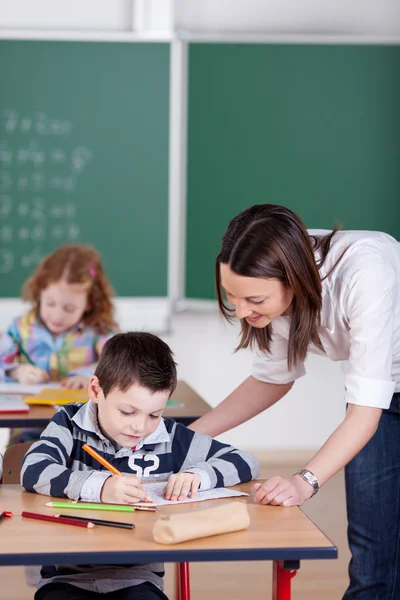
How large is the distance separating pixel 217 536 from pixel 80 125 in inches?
135

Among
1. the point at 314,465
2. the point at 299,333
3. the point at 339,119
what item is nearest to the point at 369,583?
the point at 314,465

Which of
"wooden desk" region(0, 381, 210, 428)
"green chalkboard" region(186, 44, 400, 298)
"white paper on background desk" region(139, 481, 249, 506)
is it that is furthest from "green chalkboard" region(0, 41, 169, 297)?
"white paper on background desk" region(139, 481, 249, 506)

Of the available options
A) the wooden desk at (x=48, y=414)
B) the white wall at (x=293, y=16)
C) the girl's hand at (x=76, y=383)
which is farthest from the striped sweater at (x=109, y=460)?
the white wall at (x=293, y=16)

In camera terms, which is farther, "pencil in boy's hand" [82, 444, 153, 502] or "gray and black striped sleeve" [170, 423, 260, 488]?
"gray and black striped sleeve" [170, 423, 260, 488]

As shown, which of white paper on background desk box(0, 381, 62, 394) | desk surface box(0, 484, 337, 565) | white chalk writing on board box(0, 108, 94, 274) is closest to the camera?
desk surface box(0, 484, 337, 565)

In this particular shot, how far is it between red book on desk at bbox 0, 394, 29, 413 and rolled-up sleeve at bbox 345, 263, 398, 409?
1.17 meters

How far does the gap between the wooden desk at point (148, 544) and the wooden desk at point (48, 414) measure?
3.00 feet

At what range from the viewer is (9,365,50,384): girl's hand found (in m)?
3.10

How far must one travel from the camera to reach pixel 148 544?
1.43m

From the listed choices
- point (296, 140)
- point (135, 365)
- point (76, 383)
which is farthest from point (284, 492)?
point (296, 140)

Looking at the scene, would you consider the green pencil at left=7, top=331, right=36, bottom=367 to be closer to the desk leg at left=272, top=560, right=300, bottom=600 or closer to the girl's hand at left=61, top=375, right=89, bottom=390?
the girl's hand at left=61, top=375, right=89, bottom=390

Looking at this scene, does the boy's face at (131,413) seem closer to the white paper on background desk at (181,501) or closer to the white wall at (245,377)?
the white paper on background desk at (181,501)

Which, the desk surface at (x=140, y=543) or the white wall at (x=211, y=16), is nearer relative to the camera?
the desk surface at (x=140, y=543)

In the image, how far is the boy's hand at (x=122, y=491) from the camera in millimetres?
1626
